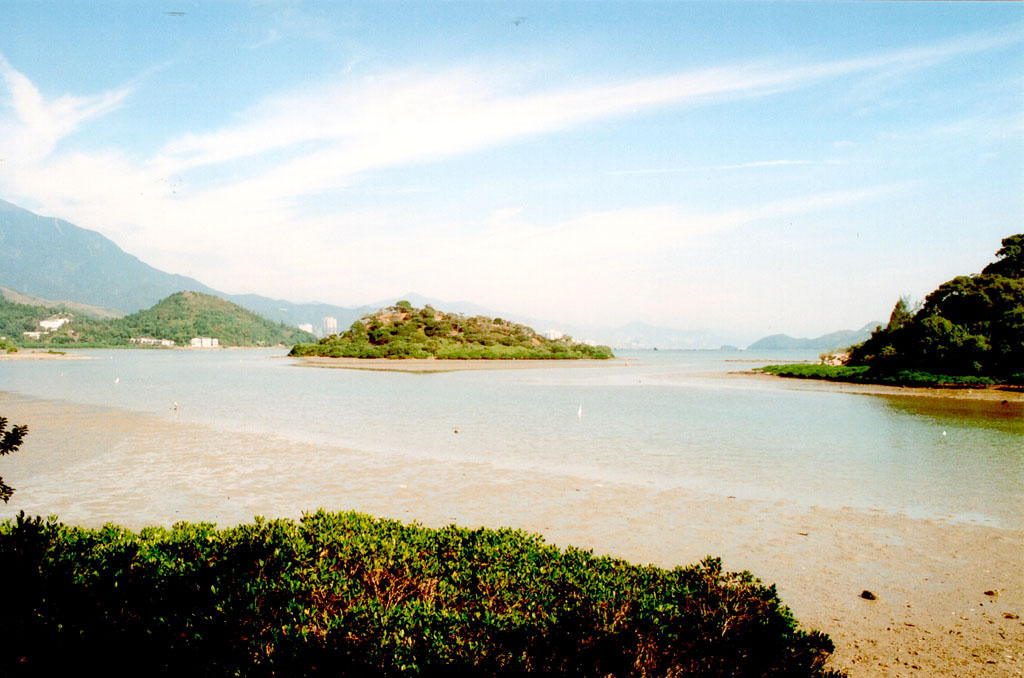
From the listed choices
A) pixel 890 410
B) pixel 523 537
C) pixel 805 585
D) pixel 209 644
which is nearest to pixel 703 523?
pixel 805 585

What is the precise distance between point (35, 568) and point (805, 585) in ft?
25.9

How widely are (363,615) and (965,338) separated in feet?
176

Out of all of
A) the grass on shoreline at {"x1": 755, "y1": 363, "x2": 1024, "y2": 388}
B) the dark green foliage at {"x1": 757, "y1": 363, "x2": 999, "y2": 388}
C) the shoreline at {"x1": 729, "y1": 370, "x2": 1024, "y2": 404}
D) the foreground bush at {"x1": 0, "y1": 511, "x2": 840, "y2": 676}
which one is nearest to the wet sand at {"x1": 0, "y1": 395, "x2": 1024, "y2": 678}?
the foreground bush at {"x1": 0, "y1": 511, "x2": 840, "y2": 676}

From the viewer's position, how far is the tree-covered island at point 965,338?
43.3m

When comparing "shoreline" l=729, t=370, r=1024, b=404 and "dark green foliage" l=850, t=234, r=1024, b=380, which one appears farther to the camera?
"dark green foliage" l=850, t=234, r=1024, b=380

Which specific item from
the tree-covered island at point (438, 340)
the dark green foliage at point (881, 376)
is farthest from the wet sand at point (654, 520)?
the tree-covered island at point (438, 340)

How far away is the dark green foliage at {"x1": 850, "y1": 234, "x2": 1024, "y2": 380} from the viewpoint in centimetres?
4347

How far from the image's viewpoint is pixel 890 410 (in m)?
31.5

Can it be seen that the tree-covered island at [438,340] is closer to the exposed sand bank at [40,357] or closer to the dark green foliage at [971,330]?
the exposed sand bank at [40,357]

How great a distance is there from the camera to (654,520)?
1046 cm

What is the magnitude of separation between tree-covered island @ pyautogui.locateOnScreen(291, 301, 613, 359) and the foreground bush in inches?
3939

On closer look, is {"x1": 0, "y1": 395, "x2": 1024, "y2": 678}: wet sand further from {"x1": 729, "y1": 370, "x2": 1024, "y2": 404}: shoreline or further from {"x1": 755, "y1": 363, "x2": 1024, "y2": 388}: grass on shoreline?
{"x1": 755, "y1": 363, "x2": 1024, "y2": 388}: grass on shoreline

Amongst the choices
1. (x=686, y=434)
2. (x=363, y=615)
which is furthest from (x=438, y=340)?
(x=363, y=615)

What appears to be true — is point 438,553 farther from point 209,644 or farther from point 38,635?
point 38,635
